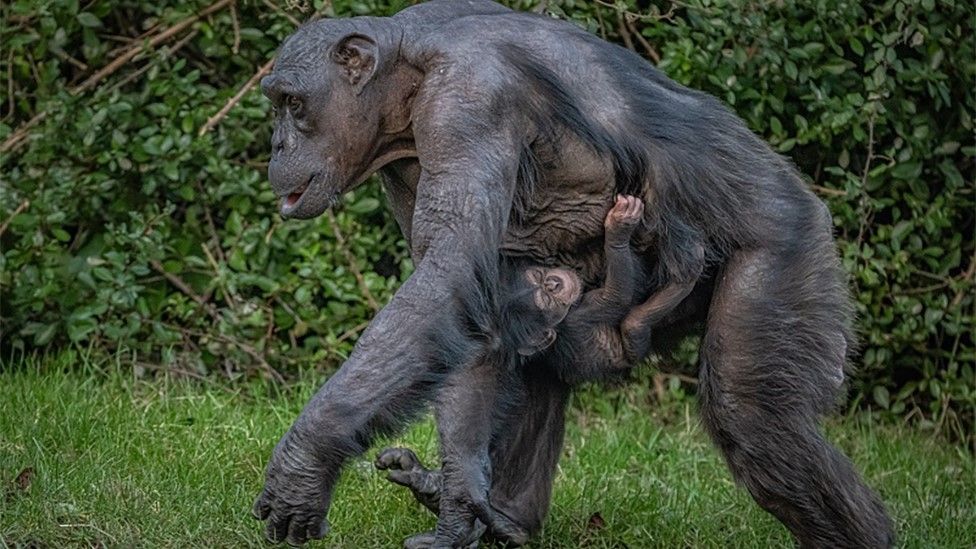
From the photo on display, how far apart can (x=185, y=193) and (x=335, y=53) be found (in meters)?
2.58

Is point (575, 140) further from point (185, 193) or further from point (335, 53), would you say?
point (185, 193)

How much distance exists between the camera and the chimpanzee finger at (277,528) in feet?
13.0

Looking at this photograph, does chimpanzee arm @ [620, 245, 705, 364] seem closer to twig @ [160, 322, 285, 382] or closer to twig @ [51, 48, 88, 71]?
twig @ [160, 322, 285, 382]

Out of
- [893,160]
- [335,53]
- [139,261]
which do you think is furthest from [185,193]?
[893,160]

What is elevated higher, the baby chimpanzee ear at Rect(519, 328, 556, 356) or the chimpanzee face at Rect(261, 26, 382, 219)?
the chimpanzee face at Rect(261, 26, 382, 219)

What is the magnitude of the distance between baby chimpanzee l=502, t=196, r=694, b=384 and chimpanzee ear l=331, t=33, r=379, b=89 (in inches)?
28.4

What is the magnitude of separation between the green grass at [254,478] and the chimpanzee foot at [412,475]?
6.7 inches

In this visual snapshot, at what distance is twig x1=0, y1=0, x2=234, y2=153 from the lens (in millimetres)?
6824

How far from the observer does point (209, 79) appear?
7223mm

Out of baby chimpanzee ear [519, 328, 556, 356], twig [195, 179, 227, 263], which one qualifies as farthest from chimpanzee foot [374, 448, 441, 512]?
twig [195, 179, 227, 263]

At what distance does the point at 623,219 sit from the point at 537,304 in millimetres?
366

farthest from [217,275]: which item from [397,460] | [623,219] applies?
[623,219]

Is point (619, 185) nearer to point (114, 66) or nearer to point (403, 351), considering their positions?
point (403, 351)

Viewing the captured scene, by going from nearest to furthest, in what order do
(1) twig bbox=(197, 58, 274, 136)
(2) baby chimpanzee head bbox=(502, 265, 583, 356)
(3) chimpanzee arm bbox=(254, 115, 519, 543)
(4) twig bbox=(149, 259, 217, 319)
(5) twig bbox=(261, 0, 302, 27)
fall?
(3) chimpanzee arm bbox=(254, 115, 519, 543), (2) baby chimpanzee head bbox=(502, 265, 583, 356), (5) twig bbox=(261, 0, 302, 27), (1) twig bbox=(197, 58, 274, 136), (4) twig bbox=(149, 259, 217, 319)
